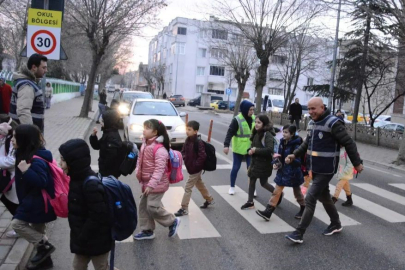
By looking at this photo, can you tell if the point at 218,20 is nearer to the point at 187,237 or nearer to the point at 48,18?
the point at 48,18

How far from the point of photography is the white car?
36.3 feet

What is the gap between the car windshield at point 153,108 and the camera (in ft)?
40.4

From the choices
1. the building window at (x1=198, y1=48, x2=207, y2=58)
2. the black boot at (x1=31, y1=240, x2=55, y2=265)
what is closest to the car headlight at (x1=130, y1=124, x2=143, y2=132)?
the black boot at (x1=31, y1=240, x2=55, y2=265)

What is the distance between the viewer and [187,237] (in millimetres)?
4867

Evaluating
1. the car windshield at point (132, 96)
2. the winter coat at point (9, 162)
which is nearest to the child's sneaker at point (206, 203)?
the winter coat at point (9, 162)

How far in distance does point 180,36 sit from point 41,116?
63.4 metres

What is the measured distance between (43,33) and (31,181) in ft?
14.6

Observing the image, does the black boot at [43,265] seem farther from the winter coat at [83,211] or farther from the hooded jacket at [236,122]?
the hooded jacket at [236,122]

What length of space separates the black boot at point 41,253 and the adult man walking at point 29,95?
1.42m

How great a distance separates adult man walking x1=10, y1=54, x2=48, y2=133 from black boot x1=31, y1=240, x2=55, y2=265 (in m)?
1.42

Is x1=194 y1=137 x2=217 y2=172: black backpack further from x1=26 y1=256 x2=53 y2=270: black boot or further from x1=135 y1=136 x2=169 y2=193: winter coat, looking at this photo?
x1=26 y1=256 x2=53 y2=270: black boot

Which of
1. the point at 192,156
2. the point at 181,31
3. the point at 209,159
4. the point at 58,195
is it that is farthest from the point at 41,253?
the point at 181,31

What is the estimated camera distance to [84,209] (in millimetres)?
2906

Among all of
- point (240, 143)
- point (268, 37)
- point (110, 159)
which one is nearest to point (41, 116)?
point (110, 159)
